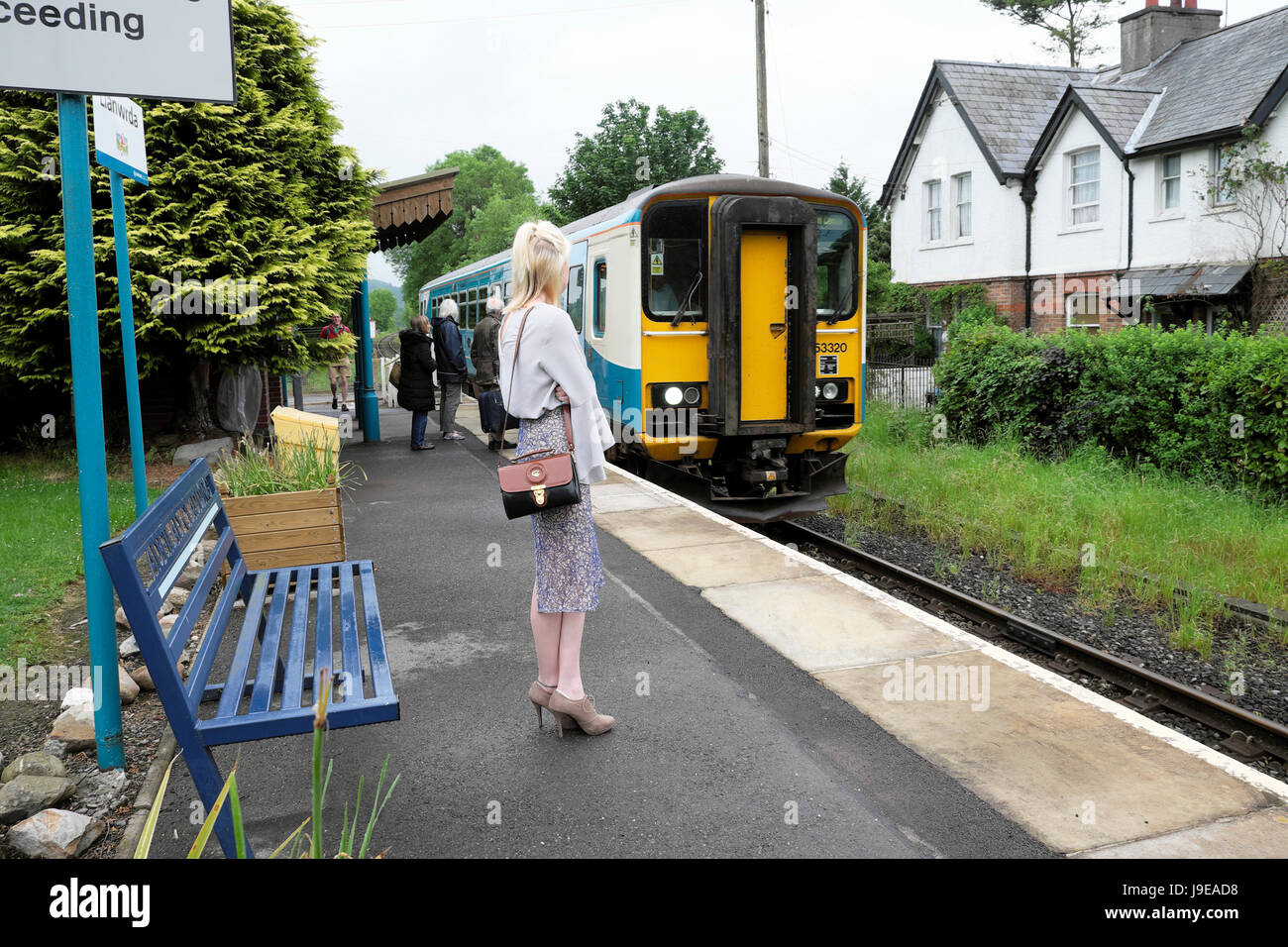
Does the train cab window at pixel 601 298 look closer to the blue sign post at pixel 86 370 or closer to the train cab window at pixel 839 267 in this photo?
A: the train cab window at pixel 839 267

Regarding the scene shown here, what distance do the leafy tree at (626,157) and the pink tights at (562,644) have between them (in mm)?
33095

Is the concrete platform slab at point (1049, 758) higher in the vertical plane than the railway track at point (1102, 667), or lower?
higher

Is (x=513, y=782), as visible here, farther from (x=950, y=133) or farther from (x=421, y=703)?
(x=950, y=133)

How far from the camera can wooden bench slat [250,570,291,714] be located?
11.1 feet

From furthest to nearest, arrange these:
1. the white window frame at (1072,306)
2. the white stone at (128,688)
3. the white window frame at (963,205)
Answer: the white window frame at (963,205) < the white window frame at (1072,306) < the white stone at (128,688)

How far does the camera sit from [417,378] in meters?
13.8

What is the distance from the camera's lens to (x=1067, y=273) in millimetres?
24812

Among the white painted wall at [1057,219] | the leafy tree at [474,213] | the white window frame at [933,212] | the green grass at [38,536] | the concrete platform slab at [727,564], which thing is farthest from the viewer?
the leafy tree at [474,213]

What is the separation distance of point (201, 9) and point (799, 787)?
11.9 ft

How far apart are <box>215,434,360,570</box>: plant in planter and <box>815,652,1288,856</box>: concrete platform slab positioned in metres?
3.26

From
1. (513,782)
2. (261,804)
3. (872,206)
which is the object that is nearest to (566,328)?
(513,782)

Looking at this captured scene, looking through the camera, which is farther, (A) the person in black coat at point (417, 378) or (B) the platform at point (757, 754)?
(A) the person in black coat at point (417, 378)

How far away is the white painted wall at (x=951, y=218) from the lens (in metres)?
26.5

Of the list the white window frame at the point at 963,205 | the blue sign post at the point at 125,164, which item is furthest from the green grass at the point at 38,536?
the white window frame at the point at 963,205
